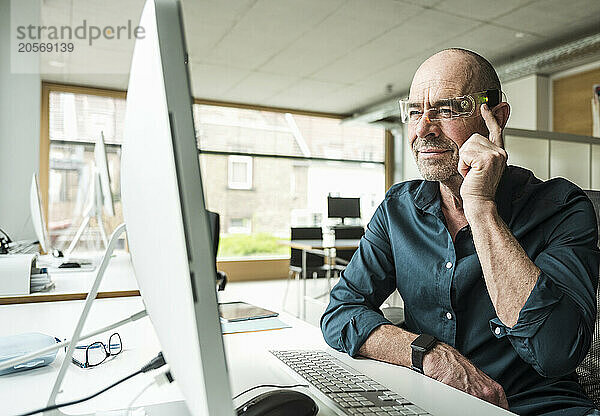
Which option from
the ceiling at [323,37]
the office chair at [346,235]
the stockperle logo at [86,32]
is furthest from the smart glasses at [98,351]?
the office chair at [346,235]

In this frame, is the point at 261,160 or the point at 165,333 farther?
the point at 261,160

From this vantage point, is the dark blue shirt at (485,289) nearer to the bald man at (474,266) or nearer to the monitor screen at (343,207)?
the bald man at (474,266)

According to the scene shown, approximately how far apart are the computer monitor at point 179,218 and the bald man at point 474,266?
0.78m

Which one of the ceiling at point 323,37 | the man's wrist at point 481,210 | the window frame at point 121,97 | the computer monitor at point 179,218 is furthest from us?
the window frame at point 121,97

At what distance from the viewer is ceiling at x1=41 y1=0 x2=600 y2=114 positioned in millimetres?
4582

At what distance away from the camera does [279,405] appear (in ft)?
2.29

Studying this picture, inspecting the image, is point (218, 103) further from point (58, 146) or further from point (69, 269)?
point (69, 269)

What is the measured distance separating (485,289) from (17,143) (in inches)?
152

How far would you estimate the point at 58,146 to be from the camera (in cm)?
738

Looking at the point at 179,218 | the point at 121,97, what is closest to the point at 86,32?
the point at 121,97

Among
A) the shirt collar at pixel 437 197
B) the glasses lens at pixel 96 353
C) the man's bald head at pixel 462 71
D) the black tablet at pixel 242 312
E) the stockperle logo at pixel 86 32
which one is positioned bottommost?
the glasses lens at pixel 96 353

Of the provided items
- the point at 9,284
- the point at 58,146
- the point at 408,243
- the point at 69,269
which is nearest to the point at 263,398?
the point at 408,243

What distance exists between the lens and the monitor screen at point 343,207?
23.8 ft

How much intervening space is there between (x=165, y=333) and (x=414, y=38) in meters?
5.44
